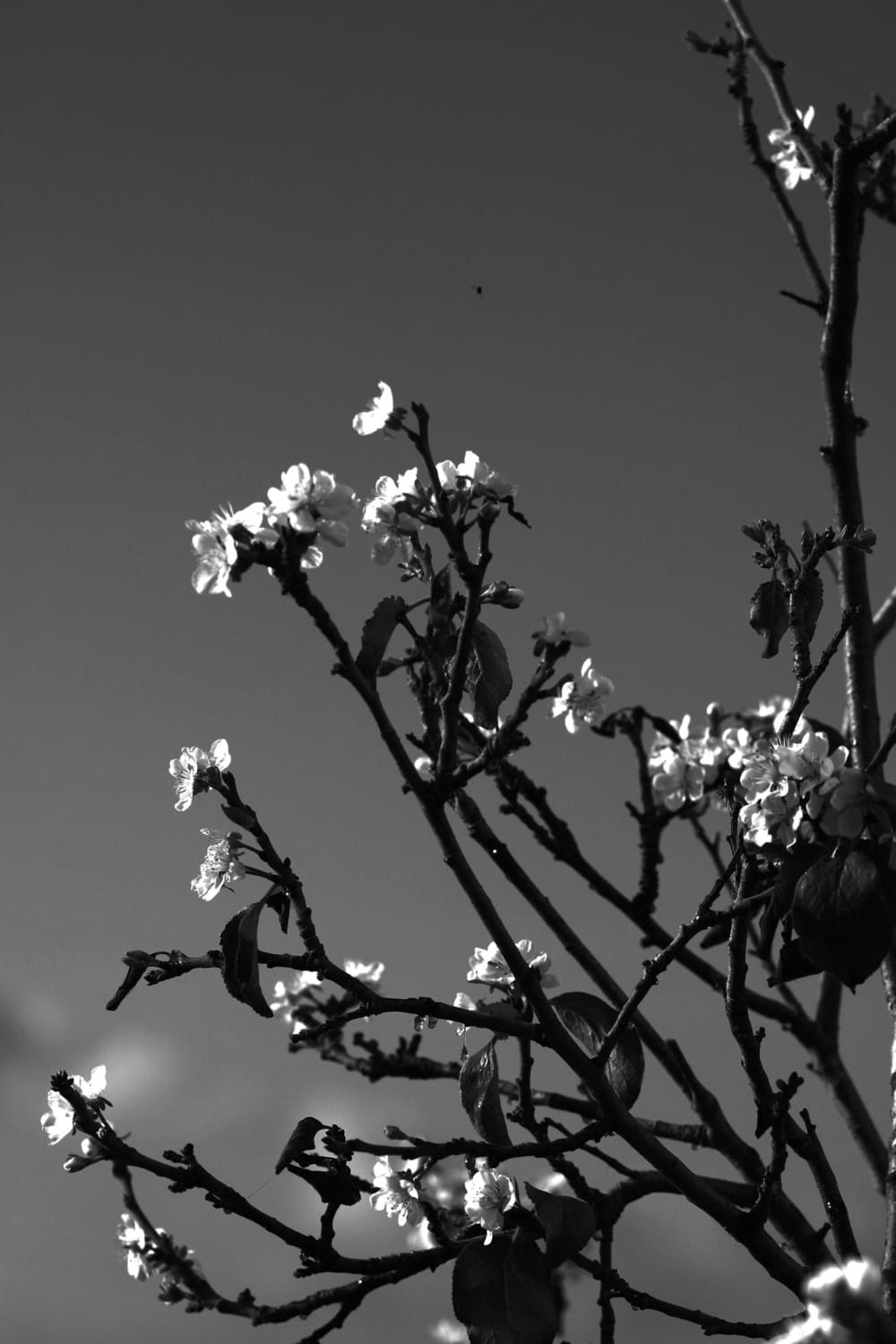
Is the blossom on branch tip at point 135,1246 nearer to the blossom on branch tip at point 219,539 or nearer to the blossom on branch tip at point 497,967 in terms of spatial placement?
the blossom on branch tip at point 497,967

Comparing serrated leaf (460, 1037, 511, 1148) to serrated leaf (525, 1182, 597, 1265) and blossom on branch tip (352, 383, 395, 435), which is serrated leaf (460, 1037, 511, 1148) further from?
blossom on branch tip (352, 383, 395, 435)

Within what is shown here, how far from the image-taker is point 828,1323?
4.72ft

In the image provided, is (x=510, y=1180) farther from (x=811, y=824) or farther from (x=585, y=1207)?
(x=811, y=824)

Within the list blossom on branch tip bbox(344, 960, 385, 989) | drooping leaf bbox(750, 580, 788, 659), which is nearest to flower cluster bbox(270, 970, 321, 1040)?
blossom on branch tip bbox(344, 960, 385, 989)

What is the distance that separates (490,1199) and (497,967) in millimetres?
442

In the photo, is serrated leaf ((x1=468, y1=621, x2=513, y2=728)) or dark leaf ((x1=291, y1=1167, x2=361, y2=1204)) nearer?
serrated leaf ((x1=468, y1=621, x2=513, y2=728))

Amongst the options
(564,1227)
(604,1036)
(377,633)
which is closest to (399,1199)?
(564,1227)

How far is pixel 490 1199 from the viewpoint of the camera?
2256mm

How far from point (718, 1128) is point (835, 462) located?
1.72 metres

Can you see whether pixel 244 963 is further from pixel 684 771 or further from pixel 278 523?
pixel 684 771

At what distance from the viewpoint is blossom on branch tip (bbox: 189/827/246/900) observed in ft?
6.94

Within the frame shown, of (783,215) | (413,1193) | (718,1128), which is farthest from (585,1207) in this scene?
(783,215)

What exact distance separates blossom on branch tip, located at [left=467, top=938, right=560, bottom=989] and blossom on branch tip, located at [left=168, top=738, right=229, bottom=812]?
2.13 feet

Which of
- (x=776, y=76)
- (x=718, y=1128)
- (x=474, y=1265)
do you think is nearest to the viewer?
(x=474, y=1265)
